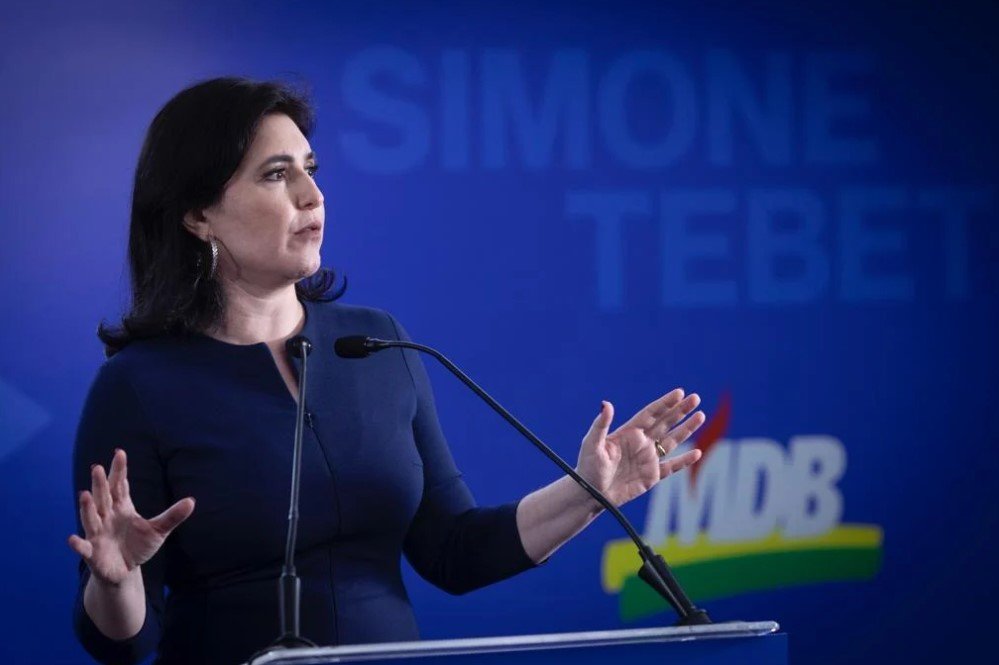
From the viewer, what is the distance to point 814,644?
11.8 ft

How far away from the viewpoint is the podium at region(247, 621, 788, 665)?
1222mm

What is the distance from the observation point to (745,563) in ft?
11.6

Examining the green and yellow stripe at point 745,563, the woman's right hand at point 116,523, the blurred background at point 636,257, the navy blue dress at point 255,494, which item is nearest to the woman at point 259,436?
the navy blue dress at point 255,494

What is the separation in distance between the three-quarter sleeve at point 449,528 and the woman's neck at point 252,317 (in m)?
0.20

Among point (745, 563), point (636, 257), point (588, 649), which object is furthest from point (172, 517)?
point (745, 563)

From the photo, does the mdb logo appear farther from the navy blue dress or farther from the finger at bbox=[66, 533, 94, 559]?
Answer: the finger at bbox=[66, 533, 94, 559]

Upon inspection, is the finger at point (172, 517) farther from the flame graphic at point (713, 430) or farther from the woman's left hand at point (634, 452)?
the flame graphic at point (713, 430)

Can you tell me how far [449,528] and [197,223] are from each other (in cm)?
61

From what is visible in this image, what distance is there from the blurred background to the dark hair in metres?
0.96

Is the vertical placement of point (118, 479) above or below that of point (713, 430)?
above

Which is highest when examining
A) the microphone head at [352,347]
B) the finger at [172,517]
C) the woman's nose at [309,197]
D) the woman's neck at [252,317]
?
the woman's nose at [309,197]

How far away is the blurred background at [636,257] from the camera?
10.2 feet

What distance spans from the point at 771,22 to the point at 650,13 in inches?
13.4

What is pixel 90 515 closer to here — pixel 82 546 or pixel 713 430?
pixel 82 546
